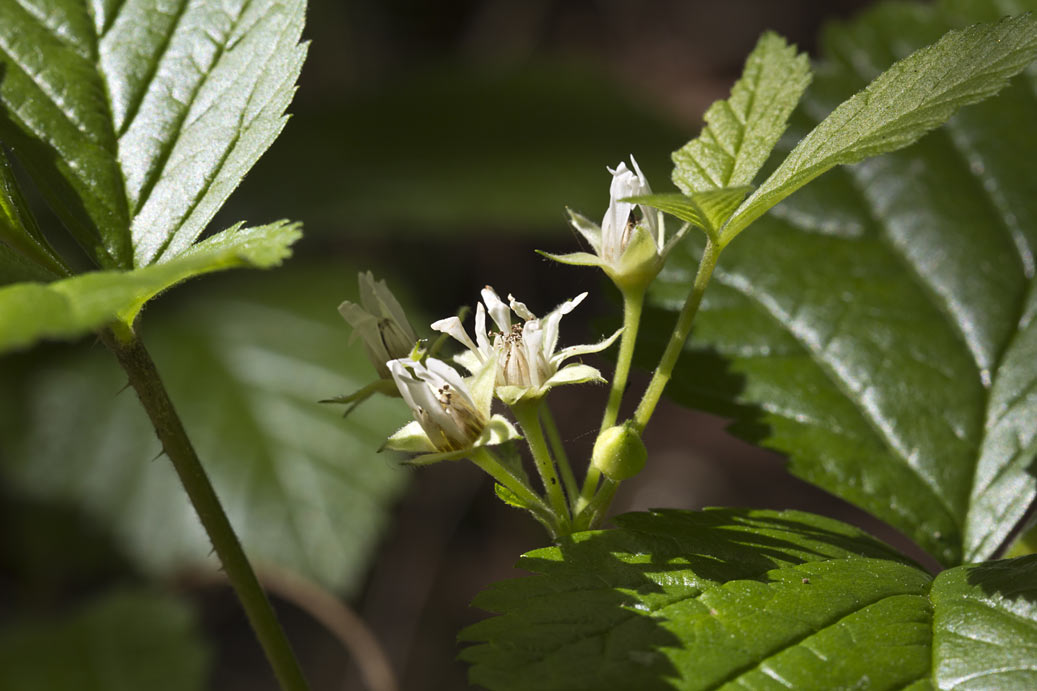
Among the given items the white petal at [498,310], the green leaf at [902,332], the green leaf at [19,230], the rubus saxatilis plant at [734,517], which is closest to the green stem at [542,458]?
the rubus saxatilis plant at [734,517]

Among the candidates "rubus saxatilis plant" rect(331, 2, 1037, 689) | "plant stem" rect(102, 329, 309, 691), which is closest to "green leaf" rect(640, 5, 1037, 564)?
"rubus saxatilis plant" rect(331, 2, 1037, 689)

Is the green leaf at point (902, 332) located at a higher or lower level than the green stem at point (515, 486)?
higher

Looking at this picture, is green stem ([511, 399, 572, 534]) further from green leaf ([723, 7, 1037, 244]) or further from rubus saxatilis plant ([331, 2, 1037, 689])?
green leaf ([723, 7, 1037, 244])

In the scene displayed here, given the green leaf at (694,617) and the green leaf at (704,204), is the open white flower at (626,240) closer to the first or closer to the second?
the green leaf at (704,204)

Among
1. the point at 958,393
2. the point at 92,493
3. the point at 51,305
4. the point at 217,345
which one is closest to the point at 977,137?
the point at 958,393

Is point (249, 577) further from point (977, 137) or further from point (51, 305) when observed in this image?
point (977, 137)
